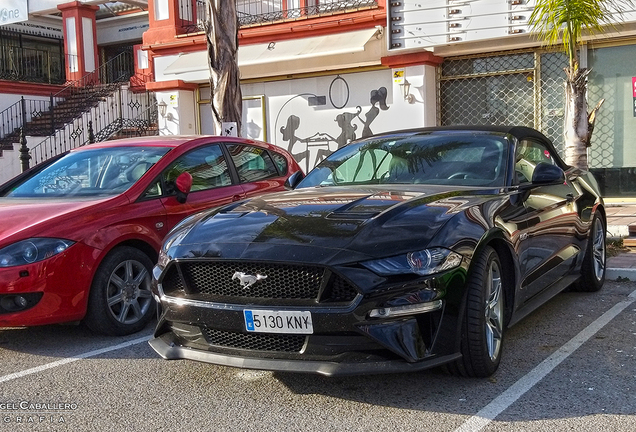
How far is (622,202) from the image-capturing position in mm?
12516

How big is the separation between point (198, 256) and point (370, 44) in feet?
34.6

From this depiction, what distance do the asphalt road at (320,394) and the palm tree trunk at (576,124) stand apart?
3.99 meters

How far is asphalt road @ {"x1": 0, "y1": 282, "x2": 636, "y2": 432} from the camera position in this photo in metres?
3.62

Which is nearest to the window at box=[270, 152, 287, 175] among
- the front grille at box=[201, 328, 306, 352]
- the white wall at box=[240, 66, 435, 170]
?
the front grille at box=[201, 328, 306, 352]

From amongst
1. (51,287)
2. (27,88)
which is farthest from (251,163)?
(27,88)

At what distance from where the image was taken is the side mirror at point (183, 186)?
6.13 metres

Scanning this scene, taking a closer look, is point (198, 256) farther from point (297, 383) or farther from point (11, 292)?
point (11, 292)

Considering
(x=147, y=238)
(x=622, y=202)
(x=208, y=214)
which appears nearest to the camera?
(x=208, y=214)

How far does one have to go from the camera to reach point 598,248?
6629 millimetres

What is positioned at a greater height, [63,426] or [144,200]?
[144,200]

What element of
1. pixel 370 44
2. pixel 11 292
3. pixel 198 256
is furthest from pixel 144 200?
pixel 370 44

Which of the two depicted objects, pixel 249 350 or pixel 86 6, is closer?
pixel 249 350

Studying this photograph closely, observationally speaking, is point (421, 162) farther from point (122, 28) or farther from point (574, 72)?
point (122, 28)

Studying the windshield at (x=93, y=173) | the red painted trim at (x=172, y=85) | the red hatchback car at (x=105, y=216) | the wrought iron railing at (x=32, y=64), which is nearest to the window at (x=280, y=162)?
the red hatchback car at (x=105, y=216)
